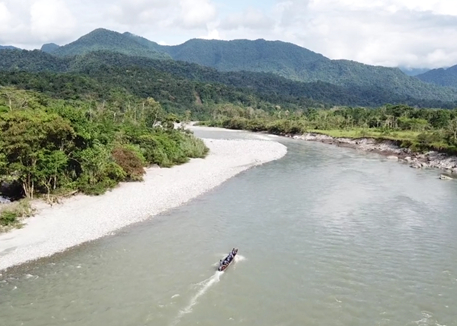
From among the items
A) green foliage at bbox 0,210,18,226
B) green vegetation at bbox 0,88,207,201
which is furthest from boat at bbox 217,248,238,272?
green vegetation at bbox 0,88,207,201

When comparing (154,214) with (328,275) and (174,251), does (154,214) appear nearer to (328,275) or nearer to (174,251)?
(174,251)

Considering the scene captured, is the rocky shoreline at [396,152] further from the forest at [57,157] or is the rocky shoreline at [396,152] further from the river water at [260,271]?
the forest at [57,157]

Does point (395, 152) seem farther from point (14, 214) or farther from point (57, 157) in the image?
point (14, 214)

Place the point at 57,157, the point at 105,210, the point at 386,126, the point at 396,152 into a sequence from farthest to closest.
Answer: the point at 386,126 < the point at 396,152 < the point at 57,157 < the point at 105,210

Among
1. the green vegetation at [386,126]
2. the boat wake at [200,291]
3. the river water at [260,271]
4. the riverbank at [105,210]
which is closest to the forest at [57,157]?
the riverbank at [105,210]

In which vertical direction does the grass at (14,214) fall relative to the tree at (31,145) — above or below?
below

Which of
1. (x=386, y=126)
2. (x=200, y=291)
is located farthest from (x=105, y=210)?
(x=386, y=126)
